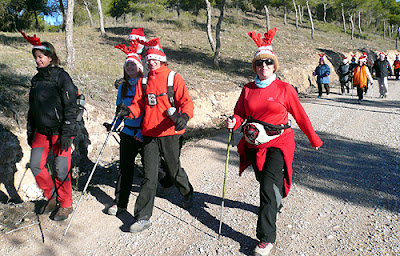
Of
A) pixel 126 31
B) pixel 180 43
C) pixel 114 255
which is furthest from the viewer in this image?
pixel 126 31

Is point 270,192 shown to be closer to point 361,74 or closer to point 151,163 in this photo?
point 151,163

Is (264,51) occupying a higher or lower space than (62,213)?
higher

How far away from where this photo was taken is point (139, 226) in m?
3.44

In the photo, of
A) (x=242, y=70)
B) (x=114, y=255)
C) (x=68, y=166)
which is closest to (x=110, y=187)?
(x=68, y=166)

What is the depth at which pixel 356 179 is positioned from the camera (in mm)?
4777

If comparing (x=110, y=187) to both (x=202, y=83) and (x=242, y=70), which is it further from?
(x=242, y=70)

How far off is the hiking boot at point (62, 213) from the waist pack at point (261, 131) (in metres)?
2.44

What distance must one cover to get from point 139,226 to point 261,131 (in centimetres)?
175

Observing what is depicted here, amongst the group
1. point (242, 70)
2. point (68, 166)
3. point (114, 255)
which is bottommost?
point (114, 255)

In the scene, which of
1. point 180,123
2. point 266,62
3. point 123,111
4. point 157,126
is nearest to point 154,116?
point 157,126

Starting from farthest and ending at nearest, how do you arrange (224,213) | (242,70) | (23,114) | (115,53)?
(242,70)
(115,53)
(23,114)
(224,213)

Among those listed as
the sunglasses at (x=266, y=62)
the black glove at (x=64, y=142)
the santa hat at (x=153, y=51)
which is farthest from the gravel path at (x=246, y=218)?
the santa hat at (x=153, y=51)

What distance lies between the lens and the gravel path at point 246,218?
3.17 meters

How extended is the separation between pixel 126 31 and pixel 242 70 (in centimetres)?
1045
